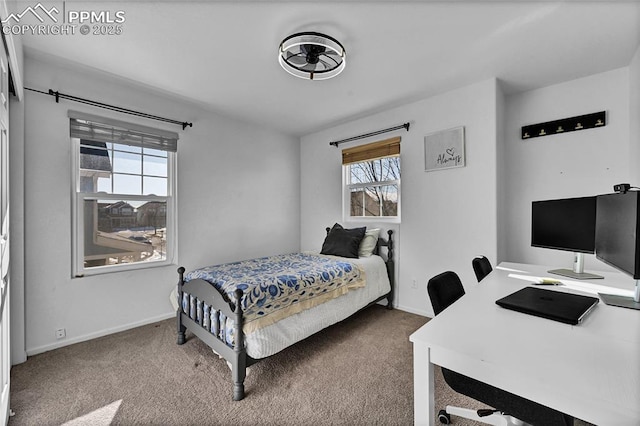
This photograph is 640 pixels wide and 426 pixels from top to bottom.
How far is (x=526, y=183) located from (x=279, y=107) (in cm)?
292

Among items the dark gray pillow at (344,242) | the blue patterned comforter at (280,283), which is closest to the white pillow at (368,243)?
the dark gray pillow at (344,242)

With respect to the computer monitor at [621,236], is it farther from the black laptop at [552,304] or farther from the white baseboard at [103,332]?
the white baseboard at [103,332]

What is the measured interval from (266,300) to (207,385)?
0.69 metres

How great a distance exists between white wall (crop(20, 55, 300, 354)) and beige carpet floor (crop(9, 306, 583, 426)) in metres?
0.31

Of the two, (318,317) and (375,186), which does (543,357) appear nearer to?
(318,317)

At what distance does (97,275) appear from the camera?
258cm

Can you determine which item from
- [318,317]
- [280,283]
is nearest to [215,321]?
[280,283]

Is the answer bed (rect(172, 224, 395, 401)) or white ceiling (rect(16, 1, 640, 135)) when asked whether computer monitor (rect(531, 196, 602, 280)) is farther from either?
bed (rect(172, 224, 395, 401))

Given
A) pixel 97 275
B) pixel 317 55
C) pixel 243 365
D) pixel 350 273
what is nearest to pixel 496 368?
pixel 243 365

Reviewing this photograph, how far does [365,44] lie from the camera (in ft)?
6.83

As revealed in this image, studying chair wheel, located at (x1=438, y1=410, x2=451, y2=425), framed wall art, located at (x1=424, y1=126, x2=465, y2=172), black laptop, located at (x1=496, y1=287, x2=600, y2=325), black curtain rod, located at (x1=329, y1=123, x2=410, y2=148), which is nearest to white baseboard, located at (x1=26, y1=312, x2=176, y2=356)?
chair wheel, located at (x1=438, y1=410, x2=451, y2=425)

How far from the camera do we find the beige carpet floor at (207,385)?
159cm

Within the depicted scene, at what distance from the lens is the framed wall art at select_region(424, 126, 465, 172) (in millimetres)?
2846

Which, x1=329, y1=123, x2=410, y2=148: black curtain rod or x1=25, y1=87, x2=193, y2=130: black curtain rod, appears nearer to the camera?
x1=25, y1=87, x2=193, y2=130: black curtain rod
